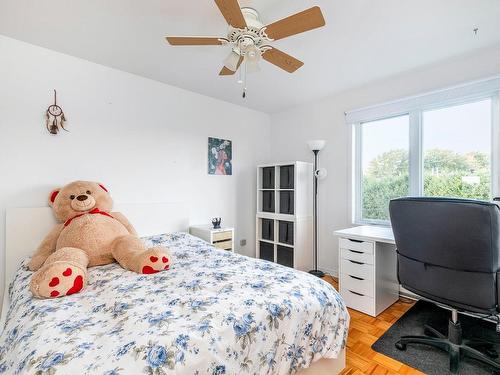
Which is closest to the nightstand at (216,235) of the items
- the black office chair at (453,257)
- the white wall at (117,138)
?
the white wall at (117,138)

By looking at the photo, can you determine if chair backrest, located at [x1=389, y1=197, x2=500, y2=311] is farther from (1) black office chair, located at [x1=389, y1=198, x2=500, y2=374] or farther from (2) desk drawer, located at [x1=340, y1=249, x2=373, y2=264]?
(2) desk drawer, located at [x1=340, y1=249, x2=373, y2=264]

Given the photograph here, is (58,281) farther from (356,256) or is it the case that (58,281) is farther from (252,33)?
(356,256)

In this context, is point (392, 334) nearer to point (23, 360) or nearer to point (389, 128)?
point (389, 128)

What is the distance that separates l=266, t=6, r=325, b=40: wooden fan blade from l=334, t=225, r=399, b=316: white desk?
68.3 inches

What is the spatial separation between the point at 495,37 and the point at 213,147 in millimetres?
2836

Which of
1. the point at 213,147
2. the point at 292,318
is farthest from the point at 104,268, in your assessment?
the point at 213,147

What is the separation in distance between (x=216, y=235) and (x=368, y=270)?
157 centimetres

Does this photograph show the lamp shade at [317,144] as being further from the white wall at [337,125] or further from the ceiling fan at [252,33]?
the ceiling fan at [252,33]

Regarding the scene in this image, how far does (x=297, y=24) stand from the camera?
4.40 ft

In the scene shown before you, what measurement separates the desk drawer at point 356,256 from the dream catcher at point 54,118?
9.28ft

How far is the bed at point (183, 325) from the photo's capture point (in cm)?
83

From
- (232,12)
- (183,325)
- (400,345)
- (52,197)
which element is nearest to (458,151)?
(400,345)

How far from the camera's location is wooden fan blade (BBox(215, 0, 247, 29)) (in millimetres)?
1190

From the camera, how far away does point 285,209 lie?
3.30 m
